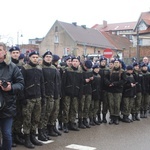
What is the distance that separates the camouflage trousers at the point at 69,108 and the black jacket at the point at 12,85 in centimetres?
335

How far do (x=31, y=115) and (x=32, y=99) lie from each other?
1.26 feet

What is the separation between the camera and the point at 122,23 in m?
119

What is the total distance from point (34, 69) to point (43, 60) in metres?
0.78

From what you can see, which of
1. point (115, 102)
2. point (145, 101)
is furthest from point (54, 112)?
point (145, 101)

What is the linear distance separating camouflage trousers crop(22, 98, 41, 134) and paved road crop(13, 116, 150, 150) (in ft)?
1.43

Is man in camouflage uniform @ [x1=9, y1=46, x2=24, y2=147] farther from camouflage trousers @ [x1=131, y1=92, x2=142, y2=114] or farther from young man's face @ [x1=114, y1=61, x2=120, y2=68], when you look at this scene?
camouflage trousers @ [x1=131, y1=92, x2=142, y2=114]

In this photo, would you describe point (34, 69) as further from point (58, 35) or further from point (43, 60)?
A: point (58, 35)

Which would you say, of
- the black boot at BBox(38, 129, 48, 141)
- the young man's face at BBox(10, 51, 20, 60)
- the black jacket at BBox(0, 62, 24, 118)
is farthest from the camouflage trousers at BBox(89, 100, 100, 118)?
the black jacket at BBox(0, 62, 24, 118)

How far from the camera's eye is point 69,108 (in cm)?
888

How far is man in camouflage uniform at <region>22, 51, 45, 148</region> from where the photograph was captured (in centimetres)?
706

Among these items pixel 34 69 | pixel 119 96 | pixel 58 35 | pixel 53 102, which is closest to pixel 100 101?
pixel 119 96

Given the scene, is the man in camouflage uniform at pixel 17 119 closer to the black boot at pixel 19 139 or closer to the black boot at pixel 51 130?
the black boot at pixel 19 139

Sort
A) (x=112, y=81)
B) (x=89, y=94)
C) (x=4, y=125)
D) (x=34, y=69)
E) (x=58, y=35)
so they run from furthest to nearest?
1. (x=58, y=35)
2. (x=112, y=81)
3. (x=89, y=94)
4. (x=34, y=69)
5. (x=4, y=125)

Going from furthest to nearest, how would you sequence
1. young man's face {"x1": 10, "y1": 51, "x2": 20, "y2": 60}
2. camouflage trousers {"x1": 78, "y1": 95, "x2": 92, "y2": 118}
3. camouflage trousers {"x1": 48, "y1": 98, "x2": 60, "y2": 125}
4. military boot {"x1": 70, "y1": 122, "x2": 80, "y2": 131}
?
1. camouflage trousers {"x1": 78, "y1": 95, "x2": 92, "y2": 118}
2. military boot {"x1": 70, "y1": 122, "x2": 80, "y2": 131}
3. camouflage trousers {"x1": 48, "y1": 98, "x2": 60, "y2": 125}
4. young man's face {"x1": 10, "y1": 51, "x2": 20, "y2": 60}
